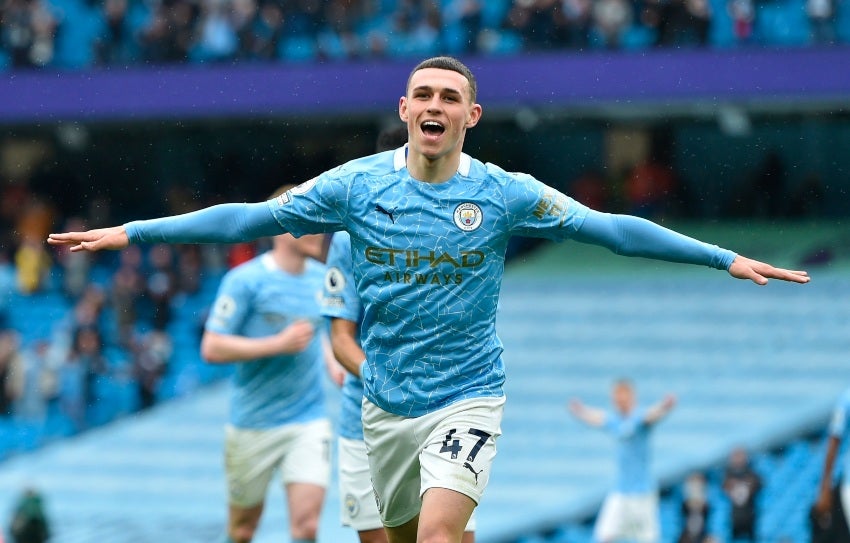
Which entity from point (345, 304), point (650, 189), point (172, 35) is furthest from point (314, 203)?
point (172, 35)

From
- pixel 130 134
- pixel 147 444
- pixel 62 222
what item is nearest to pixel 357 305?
pixel 147 444

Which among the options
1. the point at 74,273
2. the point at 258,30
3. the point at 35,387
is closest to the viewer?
the point at 35,387

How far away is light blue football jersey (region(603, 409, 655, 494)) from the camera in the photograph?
1556 cm

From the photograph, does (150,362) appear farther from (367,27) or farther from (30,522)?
(30,522)

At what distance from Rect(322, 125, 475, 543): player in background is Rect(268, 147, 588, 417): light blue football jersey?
102 centimetres

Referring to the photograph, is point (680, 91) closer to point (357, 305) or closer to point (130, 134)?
point (130, 134)

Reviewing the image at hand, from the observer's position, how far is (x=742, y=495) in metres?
16.3

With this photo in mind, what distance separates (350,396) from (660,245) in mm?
1949

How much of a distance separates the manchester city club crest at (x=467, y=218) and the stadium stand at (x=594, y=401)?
39.1 ft

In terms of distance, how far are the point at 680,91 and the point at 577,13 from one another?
1.81 meters

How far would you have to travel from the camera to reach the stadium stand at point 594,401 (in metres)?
18.5

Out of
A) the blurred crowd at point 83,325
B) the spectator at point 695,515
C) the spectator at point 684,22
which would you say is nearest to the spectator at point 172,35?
the blurred crowd at point 83,325

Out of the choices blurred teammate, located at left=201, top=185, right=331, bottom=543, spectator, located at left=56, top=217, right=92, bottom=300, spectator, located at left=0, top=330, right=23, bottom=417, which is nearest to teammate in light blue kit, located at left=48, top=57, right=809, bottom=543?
blurred teammate, located at left=201, top=185, right=331, bottom=543

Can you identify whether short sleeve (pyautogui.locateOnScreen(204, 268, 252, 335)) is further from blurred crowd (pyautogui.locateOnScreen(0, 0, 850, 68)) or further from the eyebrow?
blurred crowd (pyautogui.locateOnScreen(0, 0, 850, 68))
